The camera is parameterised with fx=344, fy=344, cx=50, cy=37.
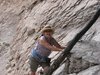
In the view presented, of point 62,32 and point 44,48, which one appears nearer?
point 44,48

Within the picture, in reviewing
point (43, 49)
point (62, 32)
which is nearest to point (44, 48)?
point (43, 49)

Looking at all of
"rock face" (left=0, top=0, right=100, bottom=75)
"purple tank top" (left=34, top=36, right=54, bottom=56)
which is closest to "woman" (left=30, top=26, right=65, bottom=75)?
"purple tank top" (left=34, top=36, right=54, bottom=56)

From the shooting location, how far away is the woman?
29.4 feet

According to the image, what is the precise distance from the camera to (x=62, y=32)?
12.6 metres

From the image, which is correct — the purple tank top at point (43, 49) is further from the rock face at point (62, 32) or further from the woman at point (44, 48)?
the rock face at point (62, 32)

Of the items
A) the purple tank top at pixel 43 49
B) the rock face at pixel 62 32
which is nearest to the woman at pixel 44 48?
the purple tank top at pixel 43 49

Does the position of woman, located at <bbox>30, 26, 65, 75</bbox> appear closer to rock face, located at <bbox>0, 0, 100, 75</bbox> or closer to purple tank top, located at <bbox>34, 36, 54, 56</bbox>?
purple tank top, located at <bbox>34, 36, 54, 56</bbox>

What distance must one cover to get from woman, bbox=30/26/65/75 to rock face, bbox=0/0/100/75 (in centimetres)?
55

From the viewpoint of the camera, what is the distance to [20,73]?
12977mm

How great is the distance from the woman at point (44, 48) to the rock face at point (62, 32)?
554 mm

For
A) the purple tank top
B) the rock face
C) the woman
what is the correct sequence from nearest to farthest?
the rock face < the woman < the purple tank top

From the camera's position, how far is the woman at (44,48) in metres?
8.96

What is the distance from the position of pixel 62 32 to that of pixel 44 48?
3.57m

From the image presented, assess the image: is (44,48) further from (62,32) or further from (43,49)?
(62,32)
